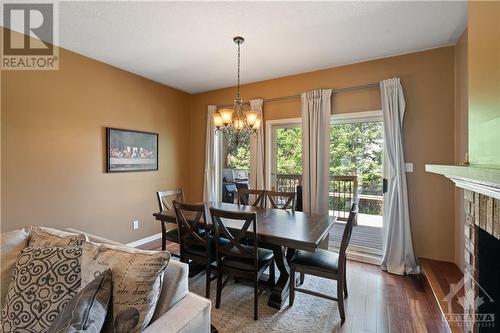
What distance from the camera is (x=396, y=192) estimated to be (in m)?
2.87

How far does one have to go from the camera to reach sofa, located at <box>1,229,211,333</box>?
3.33 feet

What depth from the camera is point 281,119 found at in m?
3.77

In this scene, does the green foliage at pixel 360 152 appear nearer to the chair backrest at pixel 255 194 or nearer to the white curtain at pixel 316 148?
the white curtain at pixel 316 148

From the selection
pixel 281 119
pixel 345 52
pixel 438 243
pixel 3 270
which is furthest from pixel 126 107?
pixel 438 243

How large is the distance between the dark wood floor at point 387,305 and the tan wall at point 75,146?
318 centimetres

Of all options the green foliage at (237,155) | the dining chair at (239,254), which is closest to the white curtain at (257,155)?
the green foliage at (237,155)

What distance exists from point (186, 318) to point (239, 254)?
3.44ft

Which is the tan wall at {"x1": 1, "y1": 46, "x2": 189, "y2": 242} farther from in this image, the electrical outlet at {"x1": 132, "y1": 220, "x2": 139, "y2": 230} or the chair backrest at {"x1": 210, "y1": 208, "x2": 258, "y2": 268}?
the chair backrest at {"x1": 210, "y1": 208, "x2": 258, "y2": 268}

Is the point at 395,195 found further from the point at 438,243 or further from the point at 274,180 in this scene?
the point at 274,180

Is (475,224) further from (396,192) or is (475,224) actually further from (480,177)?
(396,192)

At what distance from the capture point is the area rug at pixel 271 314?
1.93 metres

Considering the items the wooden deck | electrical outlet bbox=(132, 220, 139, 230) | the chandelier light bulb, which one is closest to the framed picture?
electrical outlet bbox=(132, 220, 139, 230)

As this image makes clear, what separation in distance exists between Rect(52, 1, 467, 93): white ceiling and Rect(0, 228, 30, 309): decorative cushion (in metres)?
1.95

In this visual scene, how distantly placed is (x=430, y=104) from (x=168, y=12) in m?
3.08
